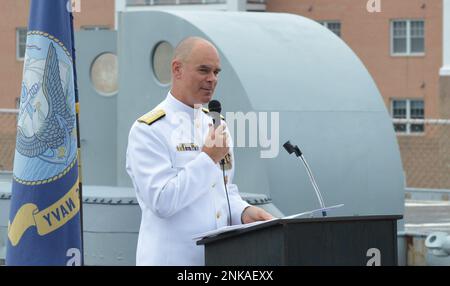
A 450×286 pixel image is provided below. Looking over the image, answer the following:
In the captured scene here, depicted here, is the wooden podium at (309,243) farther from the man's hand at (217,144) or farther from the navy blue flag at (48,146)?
the navy blue flag at (48,146)

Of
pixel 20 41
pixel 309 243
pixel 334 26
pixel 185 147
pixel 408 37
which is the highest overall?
pixel 334 26

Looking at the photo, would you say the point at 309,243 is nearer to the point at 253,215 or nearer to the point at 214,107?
the point at 253,215

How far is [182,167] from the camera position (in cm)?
520

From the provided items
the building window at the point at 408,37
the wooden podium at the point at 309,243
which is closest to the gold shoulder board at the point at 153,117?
the wooden podium at the point at 309,243

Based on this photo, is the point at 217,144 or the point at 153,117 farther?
the point at 153,117

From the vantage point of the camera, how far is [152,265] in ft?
17.0

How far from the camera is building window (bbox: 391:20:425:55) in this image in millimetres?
42281

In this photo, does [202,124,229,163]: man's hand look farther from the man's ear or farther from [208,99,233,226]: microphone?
the man's ear

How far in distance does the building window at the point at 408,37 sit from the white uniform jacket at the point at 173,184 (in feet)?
Answer: 123

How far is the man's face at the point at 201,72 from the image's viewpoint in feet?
17.1

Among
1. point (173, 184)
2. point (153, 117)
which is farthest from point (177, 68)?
point (173, 184)

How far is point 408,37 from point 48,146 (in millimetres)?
36734

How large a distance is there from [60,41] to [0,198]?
3690 millimetres
